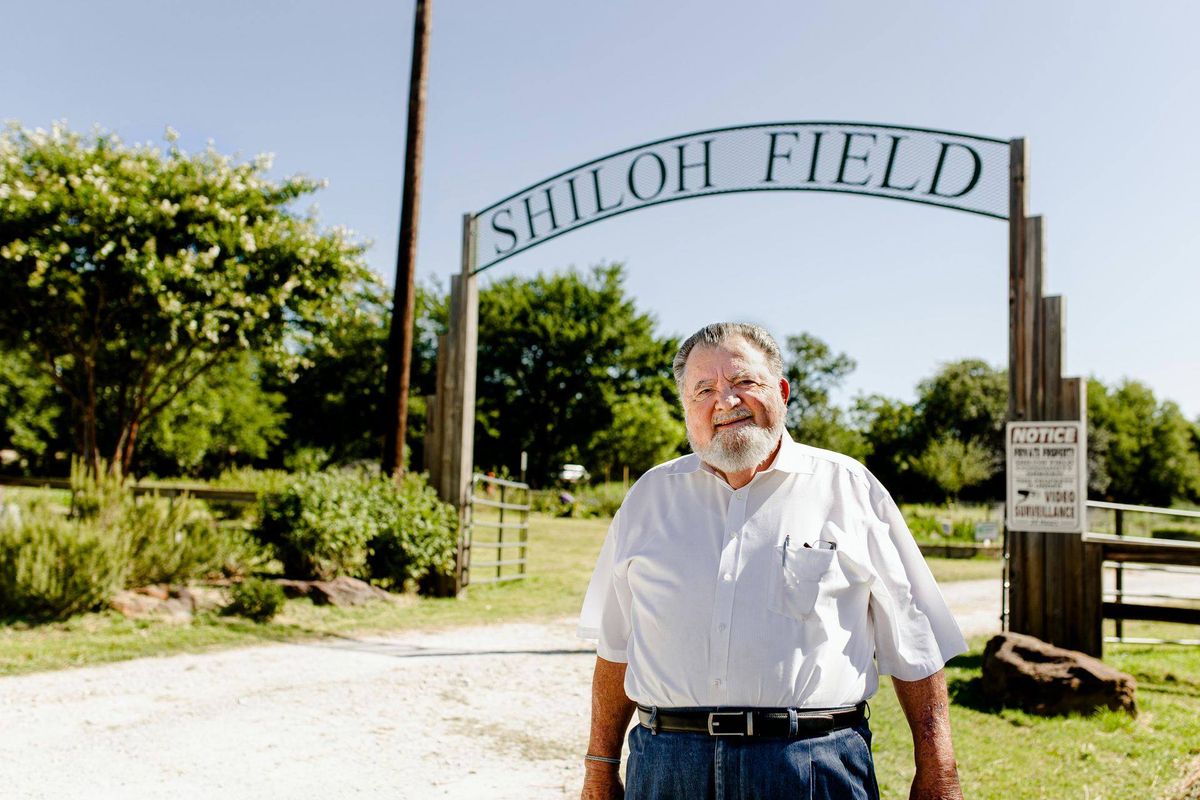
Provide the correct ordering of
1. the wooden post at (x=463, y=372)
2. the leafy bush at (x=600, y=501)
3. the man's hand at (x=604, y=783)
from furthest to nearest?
1. the leafy bush at (x=600, y=501)
2. the wooden post at (x=463, y=372)
3. the man's hand at (x=604, y=783)

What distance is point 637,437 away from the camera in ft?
124

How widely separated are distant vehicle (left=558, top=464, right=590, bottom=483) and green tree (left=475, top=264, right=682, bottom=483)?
0.62 m

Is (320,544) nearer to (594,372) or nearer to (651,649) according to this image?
(651,649)

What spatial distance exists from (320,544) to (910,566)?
8.70 metres

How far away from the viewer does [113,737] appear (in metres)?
5.09

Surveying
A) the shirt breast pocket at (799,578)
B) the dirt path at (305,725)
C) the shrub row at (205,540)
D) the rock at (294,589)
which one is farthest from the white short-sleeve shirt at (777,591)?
the rock at (294,589)

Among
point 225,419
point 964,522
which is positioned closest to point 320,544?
point 964,522

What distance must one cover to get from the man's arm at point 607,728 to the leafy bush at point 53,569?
7.38 meters

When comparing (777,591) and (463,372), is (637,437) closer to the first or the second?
(463,372)

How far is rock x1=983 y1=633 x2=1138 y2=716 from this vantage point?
5.69m

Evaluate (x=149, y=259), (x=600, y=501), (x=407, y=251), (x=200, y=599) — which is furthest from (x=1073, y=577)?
(x=600, y=501)

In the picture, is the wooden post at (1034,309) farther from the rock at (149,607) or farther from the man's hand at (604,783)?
the rock at (149,607)

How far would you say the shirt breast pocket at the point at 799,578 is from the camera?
210 cm

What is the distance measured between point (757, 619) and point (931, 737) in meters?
0.52
